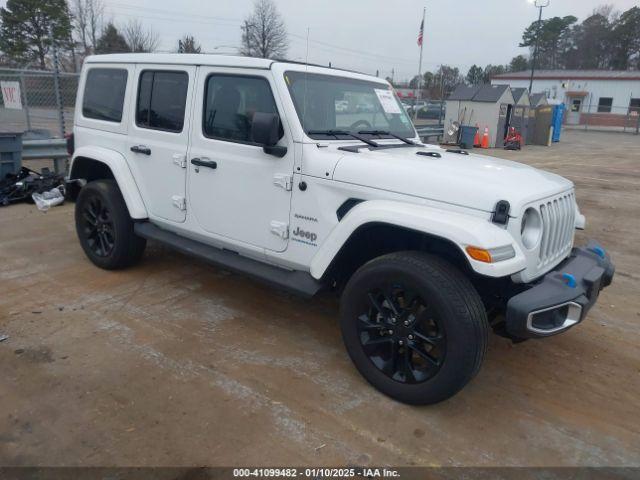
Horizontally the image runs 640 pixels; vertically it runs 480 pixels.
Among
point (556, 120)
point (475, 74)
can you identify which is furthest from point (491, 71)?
point (556, 120)

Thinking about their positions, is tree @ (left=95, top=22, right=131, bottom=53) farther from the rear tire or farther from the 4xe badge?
the 4xe badge

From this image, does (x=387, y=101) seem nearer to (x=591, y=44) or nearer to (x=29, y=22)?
(x=29, y=22)

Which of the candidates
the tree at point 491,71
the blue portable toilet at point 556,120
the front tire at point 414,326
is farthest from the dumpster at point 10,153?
the tree at point 491,71

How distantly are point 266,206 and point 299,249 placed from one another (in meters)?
0.41

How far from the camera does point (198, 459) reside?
8.27 ft

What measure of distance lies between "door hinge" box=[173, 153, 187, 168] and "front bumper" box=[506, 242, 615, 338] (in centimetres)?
270

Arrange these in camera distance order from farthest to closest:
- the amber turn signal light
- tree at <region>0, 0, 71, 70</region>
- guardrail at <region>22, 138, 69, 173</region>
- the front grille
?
tree at <region>0, 0, 71, 70</region> → guardrail at <region>22, 138, 69, 173</region> → the front grille → the amber turn signal light

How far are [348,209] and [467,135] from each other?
17.9 metres

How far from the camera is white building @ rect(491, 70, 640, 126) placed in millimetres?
46781

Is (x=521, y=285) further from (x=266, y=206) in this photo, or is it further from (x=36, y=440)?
(x=36, y=440)

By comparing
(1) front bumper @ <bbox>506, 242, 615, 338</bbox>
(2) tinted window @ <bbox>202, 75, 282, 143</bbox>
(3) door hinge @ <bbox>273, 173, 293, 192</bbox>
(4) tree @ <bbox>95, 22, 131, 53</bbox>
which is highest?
(4) tree @ <bbox>95, 22, 131, 53</bbox>

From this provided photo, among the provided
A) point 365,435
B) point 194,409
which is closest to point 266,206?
point 194,409

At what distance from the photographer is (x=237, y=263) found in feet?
12.5

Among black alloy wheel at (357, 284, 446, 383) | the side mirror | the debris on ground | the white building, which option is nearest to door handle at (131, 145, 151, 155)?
the side mirror
